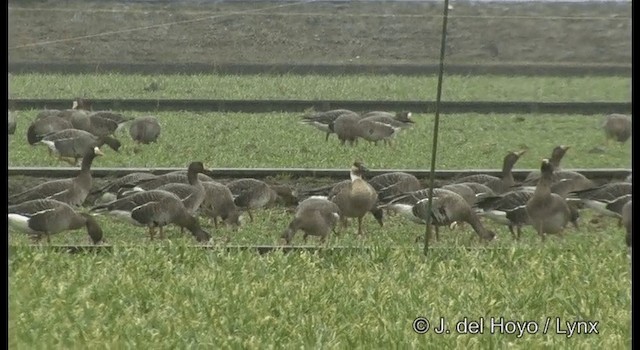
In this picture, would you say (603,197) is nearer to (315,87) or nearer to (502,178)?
(502,178)

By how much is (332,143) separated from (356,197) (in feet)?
0.77

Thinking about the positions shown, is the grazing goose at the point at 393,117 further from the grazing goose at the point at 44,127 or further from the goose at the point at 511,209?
the grazing goose at the point at 44,127

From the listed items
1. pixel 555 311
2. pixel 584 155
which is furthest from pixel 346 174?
pixel 555 311

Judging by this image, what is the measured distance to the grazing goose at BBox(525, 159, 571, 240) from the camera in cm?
421

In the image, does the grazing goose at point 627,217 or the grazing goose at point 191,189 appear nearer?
the grazing goose at point 627,217

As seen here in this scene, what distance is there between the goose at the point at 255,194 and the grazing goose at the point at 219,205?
2 centimetres

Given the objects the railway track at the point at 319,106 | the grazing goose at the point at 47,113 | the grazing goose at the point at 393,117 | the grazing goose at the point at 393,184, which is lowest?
the grazing goose at the point at 393,184

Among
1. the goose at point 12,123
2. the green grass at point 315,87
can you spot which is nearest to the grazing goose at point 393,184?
the green grass at point 315,87

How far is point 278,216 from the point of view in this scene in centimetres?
436

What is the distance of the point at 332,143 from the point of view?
175 inches

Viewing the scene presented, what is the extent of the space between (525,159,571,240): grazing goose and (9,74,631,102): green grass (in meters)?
0.26

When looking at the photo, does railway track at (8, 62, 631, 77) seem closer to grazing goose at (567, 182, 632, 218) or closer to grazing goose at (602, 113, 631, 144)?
grazing goose at (602, 113, 631, 144)

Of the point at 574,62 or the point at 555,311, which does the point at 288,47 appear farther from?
the point at 555,311

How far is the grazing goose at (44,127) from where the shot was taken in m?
4.29
